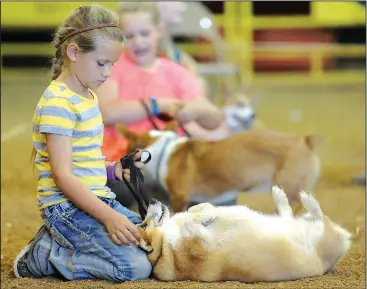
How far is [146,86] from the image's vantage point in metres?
3.76

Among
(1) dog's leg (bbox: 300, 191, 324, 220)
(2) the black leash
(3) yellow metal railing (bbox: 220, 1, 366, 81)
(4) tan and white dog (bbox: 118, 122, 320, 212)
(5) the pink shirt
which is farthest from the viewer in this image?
(3) yellow metal railing (bbox: 220, 1, 366, 81)

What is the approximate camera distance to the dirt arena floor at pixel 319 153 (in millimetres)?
2488

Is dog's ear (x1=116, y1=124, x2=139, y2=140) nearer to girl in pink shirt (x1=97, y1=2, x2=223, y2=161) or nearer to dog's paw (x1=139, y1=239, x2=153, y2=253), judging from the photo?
girl in pink shirt (x1=97, y1=2, x2=223, y2=161)

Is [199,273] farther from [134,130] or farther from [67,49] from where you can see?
[134,130]

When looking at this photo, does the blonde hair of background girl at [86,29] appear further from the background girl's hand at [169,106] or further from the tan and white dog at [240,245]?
the background girl's hand at [169,106]

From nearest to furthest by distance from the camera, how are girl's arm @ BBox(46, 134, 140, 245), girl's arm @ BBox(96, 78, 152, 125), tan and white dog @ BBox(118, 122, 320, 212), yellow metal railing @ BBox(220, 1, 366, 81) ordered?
girl's arm @ BBox(46, 134, 140, 245), girl's arm @ BBox(96, 78, 152, 125), tan and white dog @ BBox(118, 122, 320, 212), yellow metal railing @ BBox(220, 1, 366, 81)

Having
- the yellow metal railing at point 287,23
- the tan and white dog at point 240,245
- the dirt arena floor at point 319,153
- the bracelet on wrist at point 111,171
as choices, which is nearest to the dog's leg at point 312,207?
the tan and white dog at point 240,245

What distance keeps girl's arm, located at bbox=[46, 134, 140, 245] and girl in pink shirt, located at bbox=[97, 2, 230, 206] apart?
893 millimetres

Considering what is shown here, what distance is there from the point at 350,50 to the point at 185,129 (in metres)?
8.10

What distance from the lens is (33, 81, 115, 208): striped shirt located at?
7.61ft

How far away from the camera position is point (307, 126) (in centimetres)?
779

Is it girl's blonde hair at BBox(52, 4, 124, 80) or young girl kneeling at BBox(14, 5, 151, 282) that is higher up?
girl's blonde hair at BBox(52, 4, 124, 80)

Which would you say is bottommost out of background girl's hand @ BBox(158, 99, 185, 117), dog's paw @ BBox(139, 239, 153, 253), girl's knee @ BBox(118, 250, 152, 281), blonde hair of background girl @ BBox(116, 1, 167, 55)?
girl's knee @ BBox(118, 250, 152, 281)

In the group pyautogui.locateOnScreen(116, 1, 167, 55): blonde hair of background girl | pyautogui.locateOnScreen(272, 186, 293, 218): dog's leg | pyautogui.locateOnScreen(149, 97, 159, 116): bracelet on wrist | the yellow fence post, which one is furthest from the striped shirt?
the yellow fence post
